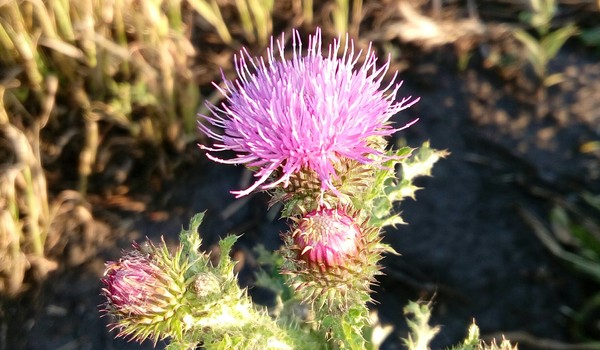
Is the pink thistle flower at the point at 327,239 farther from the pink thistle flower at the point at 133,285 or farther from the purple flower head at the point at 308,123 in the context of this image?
the pink thistle flower at the point at 133,285

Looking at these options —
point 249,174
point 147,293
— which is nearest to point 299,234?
point 147,293

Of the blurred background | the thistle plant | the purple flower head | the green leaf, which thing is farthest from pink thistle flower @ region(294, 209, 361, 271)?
the green leaf

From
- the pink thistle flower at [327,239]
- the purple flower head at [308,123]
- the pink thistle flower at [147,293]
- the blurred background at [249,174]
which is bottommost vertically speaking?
the blurred background at [249,174]

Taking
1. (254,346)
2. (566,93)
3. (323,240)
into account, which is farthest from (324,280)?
(566,93)

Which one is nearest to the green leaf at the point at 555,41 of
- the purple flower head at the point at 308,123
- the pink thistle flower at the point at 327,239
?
the purple flower head at the point at 308,123

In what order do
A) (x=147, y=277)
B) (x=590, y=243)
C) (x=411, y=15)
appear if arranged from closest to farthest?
(x=147, y=277) → (x=590, y=243) → (x=411, y=15)

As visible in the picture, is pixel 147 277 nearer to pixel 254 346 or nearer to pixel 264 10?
pixel 254 346

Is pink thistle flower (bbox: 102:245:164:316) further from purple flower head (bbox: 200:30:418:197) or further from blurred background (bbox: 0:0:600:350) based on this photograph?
blurred background (bbox: 0:0:600:350)
